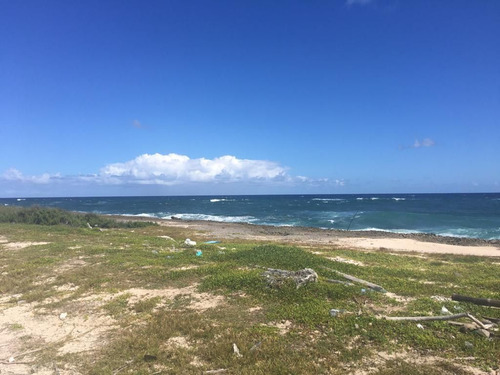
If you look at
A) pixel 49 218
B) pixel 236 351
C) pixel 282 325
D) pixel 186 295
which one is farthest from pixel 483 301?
pixel 49 218

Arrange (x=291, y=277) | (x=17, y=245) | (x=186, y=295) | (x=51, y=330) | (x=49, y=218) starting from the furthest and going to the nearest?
(x=49, y=218) → (x=17, y=245) → (x=291, y=277) → (x=186, y=295) → (x=51, y=330)

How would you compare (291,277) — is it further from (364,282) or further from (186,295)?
(186,295)

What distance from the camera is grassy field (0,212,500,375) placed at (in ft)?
19.1

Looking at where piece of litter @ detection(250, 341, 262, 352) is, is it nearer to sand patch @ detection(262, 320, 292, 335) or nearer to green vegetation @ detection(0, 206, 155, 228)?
sand patch @ detection(262, 320, 292, 335)

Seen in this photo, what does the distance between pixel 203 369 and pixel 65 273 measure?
8798 mm

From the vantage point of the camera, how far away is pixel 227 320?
7594mm

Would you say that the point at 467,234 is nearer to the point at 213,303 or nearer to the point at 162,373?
the point at 213,303

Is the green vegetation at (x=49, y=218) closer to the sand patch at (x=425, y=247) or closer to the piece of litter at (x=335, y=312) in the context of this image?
the sand patch at (x=425, y=247)

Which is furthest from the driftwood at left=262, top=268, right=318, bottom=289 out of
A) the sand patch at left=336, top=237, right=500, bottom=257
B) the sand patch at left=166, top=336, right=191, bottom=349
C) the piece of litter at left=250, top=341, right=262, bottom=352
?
the sand patch at left=336, top=237, right=500, bottom=257

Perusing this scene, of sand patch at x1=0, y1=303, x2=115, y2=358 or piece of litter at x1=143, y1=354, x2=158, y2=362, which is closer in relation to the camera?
piece of litter at x1=143, y1=354, x2=158, y2=362

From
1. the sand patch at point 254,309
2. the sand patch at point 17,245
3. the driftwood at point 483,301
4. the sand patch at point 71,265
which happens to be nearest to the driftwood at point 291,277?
the sand patch at point 254,309

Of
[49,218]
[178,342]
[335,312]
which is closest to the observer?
[178,342]

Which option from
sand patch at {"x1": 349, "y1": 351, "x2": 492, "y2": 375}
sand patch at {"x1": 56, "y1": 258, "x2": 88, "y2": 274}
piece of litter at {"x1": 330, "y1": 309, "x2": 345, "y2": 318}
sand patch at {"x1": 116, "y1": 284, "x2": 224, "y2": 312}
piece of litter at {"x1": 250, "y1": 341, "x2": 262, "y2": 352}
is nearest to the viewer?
sand patch at {"x1": 349, "y1": 351, "x2": 492, "y2": 375}

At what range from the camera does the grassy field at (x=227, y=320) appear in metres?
5.82
